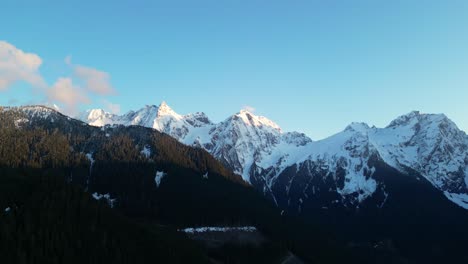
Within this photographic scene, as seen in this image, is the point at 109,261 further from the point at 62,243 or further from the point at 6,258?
the point at 6,258

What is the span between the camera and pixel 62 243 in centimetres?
19750

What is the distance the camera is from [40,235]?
652 feet

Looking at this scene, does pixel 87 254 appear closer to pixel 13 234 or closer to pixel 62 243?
pixel 62 243

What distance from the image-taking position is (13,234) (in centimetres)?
19825

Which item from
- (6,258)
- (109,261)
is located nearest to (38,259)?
(6,258)

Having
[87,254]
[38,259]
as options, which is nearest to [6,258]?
[38,259]

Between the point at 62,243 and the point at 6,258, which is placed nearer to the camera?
the point at 6,258

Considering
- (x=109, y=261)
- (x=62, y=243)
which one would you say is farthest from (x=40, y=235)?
(x=109, y=261)

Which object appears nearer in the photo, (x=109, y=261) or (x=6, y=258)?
(x=6, y=258)

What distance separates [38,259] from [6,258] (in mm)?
9593

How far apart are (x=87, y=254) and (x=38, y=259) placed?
15693mm

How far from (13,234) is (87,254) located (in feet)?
85.0

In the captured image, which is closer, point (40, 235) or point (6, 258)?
point (6, 258)

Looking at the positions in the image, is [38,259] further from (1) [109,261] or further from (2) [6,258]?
(1) [109,261]
